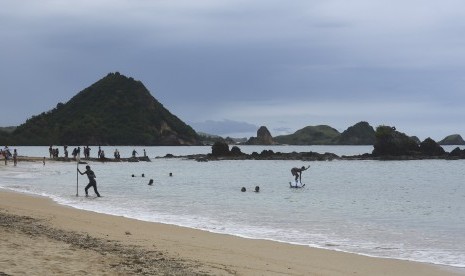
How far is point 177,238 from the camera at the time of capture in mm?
13789

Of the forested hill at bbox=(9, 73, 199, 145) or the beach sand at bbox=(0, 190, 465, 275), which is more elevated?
the forested hill at bbox=(9, 73, 199, 145)

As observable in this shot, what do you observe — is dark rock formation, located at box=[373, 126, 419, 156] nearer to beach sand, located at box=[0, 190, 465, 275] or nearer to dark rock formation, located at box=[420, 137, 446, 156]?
dark rock formation, located at box=[420, 137, 446, 156]

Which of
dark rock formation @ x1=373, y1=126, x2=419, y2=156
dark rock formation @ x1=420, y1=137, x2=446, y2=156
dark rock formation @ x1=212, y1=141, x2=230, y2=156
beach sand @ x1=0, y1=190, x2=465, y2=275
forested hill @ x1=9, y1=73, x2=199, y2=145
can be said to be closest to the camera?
beach sand @ x1=0, y1=190, x2=465, y2=275

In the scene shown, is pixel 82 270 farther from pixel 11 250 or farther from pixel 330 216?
pixel 330 216

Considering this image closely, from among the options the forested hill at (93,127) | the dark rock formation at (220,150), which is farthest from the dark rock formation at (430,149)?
the forested hill at (93,127)

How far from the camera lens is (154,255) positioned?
10.4m

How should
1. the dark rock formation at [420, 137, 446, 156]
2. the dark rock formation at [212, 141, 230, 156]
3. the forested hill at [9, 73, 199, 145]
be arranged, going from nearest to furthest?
the dark rock formation at [420, 137, 446, 156]
the dark rock formation at [212, 141, 230, 156]
the forested hill at [9, 73, 199, 145]

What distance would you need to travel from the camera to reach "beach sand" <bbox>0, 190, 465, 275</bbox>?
8.68 m

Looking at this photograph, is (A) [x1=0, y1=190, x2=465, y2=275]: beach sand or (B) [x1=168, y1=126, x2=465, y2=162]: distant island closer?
(A) [x1=0, y1=190, x2=465, y2=275]: beach sand

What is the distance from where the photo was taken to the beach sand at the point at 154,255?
28.5 feet

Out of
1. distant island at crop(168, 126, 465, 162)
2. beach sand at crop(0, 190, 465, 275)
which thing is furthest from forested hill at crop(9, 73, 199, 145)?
beach sand at crop(0, 190, 465, 275)

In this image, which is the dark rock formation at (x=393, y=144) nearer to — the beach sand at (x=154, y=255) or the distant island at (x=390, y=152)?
the distant island at (x=390, y=152)

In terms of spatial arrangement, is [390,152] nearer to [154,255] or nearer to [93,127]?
[154,255]

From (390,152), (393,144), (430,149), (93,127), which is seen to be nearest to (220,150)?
(390,152)
